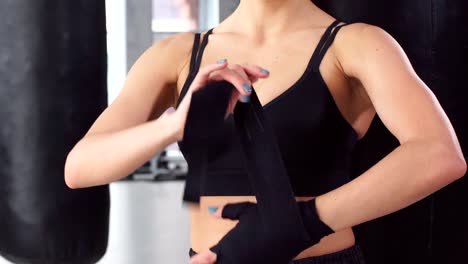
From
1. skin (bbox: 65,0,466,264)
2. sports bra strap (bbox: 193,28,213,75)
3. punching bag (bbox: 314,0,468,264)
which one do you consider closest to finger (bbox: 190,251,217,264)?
skin (bbox: 65,0,466,264)

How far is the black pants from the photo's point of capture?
810 millimetres

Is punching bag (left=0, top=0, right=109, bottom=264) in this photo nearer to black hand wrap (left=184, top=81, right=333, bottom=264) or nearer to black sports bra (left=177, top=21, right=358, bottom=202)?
black sports bra (left=177, top=21, right=358, bottom=202)

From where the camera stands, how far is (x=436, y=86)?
39.3 inches

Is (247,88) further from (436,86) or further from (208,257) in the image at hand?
(436,86)

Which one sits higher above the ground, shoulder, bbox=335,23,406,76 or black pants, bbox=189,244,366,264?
shoulder, bbox=335,23,406,76

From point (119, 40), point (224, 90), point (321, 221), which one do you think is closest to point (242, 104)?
point (224, 90)

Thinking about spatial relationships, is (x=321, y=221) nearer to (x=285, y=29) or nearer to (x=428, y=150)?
(x=428, y=150)

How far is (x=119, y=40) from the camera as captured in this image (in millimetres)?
3406

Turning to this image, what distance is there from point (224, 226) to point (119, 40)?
269 centimetres

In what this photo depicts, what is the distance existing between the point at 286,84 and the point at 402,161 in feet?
0.62

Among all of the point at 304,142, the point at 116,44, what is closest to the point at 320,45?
the point at 304,142

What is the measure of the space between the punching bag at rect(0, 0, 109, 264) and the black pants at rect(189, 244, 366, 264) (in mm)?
522

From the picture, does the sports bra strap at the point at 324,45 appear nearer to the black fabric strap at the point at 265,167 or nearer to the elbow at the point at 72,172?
the black fabric strap at the point at 265,167

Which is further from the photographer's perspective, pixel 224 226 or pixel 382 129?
pixel 382 129
